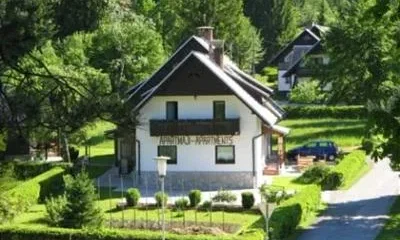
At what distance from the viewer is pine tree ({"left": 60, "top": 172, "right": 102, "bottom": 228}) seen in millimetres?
28641

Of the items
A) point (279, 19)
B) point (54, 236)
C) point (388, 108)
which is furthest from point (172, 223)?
point (279, 19)

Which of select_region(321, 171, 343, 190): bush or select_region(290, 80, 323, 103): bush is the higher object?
select_region(290, 80, 323, 103): bush

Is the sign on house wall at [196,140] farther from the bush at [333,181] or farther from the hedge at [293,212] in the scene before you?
the hedge at [293,212]

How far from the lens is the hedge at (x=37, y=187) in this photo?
36484mm

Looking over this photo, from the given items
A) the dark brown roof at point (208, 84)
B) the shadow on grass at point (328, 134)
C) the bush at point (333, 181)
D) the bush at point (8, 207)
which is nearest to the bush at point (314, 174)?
the bush at point (333, 181)

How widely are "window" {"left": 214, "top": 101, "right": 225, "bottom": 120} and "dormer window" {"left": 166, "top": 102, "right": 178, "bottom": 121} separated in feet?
7.07

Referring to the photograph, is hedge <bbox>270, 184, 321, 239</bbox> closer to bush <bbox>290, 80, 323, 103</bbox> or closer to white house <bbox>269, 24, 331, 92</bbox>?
bush <bbox>290, 80, 323, 103</bbox>

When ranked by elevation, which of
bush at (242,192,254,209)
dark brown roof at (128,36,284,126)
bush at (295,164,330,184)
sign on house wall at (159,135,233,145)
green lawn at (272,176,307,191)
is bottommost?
bush at (242,192,254,209)

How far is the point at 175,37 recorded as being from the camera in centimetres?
8444

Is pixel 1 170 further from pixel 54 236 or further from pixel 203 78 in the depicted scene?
pixel 203 78

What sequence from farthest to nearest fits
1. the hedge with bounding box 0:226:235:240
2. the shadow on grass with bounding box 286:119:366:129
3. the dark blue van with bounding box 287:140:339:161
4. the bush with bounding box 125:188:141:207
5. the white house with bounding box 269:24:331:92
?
the white house with bounding box 269:24:331:92
the shadow on grass with bounding box 286:119:366:129
the dark blue van with bounding box 287:140:339:161
the bush with bounding box 125:188:141:207
the hedge with bounding box 0:226:235:240

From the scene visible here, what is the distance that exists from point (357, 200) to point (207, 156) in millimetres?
9045

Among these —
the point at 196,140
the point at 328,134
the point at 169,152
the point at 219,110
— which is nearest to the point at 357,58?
the point at 219,110

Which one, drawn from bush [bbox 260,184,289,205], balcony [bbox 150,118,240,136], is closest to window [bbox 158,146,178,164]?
balcony [bbox 150,118,240,136]
